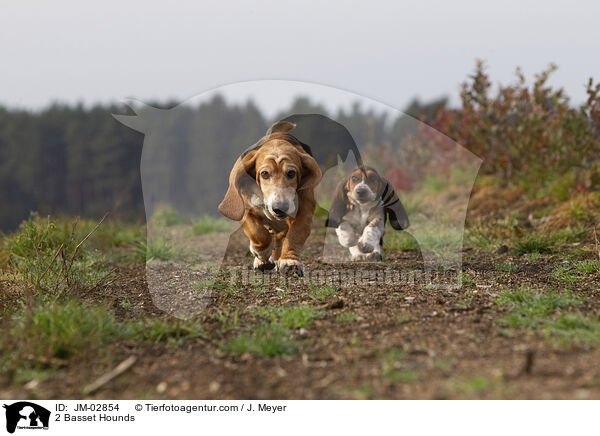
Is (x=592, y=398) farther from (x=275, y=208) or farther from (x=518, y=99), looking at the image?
(x=518, y=99)

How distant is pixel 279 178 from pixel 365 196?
122cm

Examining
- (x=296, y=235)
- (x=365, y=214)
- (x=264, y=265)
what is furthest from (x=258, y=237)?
(x=365, y=214)

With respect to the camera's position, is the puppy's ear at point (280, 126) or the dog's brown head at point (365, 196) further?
the dog's brown head at point (365, 196)

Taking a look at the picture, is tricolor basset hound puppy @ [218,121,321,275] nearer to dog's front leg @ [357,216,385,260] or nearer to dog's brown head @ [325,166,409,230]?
dog's brown head @ [325,166,409,230]

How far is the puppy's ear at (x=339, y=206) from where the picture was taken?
5129 millimetres

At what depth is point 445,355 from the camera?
2590 mm

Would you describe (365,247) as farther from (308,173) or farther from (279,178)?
(279,178)

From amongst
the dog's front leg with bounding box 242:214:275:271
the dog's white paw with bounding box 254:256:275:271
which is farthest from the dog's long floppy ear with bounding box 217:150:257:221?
the dog's white paw with bounding box 254:256:275:271

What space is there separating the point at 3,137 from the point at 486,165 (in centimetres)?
1911

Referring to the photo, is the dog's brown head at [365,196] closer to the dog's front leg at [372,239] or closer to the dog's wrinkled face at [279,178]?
the dog's front leg at [372,239]

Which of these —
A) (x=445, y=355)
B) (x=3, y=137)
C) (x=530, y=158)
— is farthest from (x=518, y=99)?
(x=3, y=137)
